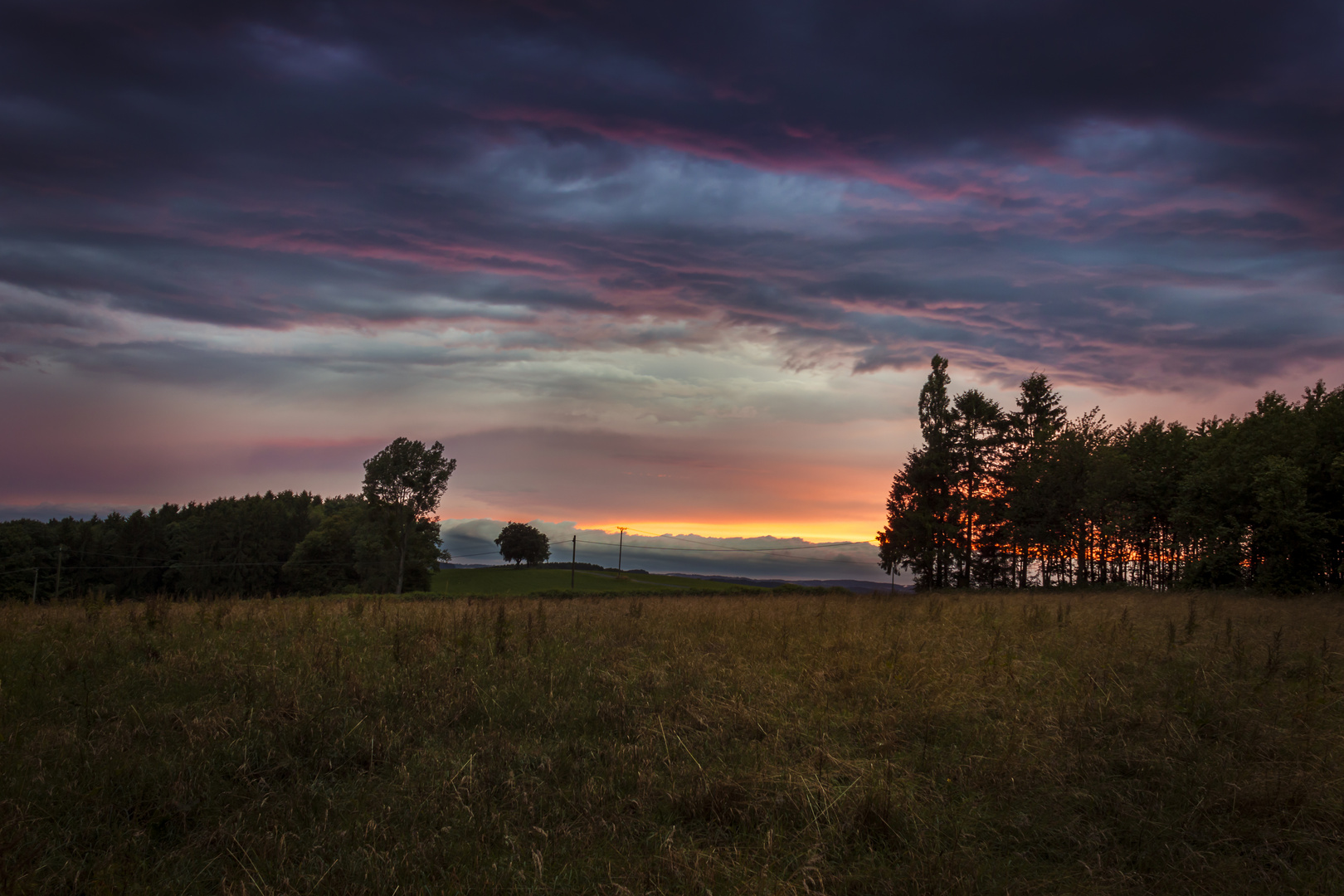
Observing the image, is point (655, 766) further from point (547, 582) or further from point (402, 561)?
point (547, 582)

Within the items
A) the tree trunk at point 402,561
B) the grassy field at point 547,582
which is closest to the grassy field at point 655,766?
the grassy field at point 547,582

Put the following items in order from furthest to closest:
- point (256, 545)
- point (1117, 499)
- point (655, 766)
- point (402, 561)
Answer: point (256, 545) < point (402, 561) < point (1117, 499) < point (655, 766)

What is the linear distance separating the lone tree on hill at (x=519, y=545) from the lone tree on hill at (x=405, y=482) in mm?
58646

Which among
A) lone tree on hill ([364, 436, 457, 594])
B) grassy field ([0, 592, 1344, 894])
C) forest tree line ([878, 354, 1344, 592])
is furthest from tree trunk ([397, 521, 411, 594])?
grassy field ([0, 592, 1344, 894])

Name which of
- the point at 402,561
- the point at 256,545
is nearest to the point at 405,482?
the point at 402,561

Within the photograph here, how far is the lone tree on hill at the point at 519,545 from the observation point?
131 m

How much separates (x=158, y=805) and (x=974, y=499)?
184ft

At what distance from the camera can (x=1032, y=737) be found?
6758mm

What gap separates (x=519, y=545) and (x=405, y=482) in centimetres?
6101

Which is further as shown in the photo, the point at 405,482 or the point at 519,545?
the point at 519,545

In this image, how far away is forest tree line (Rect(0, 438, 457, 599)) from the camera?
234ft

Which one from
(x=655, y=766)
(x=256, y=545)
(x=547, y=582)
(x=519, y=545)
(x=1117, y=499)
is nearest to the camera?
(x=655, y=766)

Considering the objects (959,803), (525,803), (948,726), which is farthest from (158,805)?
(948,726)

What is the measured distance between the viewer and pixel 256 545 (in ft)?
295
